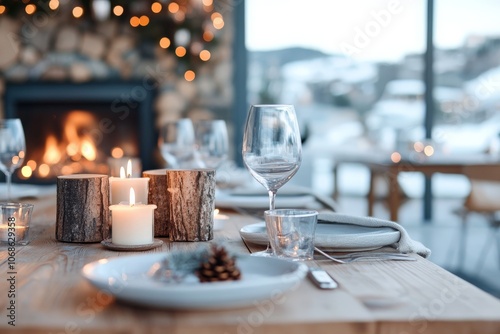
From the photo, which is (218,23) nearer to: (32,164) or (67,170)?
(67,170)

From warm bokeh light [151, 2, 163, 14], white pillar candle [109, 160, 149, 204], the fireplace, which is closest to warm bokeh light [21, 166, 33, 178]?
the fireplace

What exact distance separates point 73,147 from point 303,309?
13.0 feet

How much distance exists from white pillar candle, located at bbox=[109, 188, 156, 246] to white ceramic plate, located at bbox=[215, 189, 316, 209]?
549 millimetres

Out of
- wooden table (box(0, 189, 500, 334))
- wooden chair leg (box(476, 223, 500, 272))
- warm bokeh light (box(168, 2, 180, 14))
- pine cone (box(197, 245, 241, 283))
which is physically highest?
warm bokeh light (box(168, 2, 180, 14))

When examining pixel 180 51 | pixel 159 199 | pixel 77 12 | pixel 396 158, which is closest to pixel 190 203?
pixel 159 199

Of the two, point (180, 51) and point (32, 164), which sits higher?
point (180, 51)

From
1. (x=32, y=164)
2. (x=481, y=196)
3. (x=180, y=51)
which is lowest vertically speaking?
(x=481, y=196)

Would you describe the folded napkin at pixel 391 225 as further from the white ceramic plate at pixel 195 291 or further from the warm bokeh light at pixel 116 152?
the warm bokeh light at pixel 116 152

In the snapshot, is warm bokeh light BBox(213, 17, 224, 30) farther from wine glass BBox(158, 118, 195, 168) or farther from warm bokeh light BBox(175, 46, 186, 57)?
wine glass BBox(158, 118, 195, 168)

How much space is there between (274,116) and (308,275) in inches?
11.9

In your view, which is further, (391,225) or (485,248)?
(485,248)

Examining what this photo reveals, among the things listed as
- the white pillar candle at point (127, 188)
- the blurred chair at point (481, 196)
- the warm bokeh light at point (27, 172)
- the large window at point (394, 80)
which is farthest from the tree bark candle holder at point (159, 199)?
the large window at point (394, 80)

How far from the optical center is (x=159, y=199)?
1286mm

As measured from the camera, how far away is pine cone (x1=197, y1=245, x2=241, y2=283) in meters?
0.84
